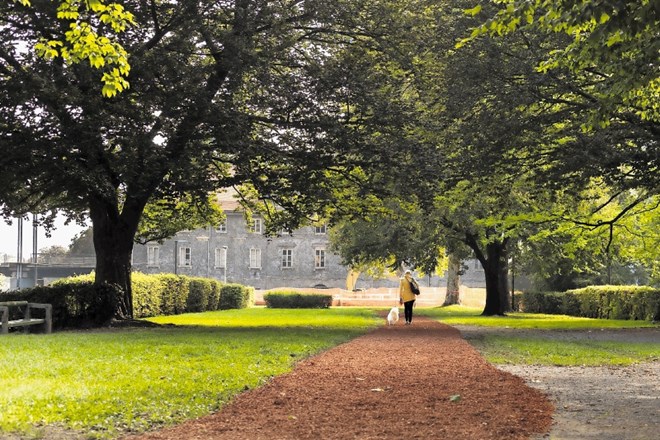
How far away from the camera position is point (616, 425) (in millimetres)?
7090

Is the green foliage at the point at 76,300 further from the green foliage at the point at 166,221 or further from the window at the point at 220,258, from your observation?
the window at the point at 220,258

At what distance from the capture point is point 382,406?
7.89 meters

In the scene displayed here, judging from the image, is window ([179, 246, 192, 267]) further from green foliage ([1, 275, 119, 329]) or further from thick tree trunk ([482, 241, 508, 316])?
green foliage ([1, 275, 119, 329])

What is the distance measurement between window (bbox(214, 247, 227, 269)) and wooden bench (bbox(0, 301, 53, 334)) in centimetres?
6084

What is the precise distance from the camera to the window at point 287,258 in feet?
269

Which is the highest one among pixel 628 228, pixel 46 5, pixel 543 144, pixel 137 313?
pixel 46 5

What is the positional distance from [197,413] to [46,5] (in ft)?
41.8

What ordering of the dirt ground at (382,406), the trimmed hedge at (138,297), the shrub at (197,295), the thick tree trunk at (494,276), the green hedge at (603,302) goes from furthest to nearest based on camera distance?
the shrub at (197,295) < the thick tree trunk at (494,276) < the green hedge at (603,302) < the trimmed hedge at (138,297) < the dirt ground at (382,406)

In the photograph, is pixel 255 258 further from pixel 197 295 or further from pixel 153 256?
pixel 197 295

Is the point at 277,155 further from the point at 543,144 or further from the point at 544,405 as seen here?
the point at 544,405

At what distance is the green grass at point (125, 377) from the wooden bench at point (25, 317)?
9.67 feet

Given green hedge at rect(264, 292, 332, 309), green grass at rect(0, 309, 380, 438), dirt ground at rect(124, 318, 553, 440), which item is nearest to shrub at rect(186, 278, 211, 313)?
green hedge at rect(264, 292, 332, 309)

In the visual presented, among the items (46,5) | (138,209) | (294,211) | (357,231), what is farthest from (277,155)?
(357,231)

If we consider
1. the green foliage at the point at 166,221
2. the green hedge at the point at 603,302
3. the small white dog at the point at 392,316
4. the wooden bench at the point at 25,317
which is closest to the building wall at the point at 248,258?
the green hedge at the point at 603,302
